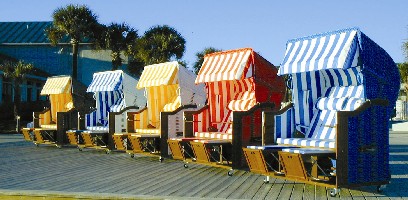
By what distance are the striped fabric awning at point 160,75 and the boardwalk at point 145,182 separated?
5.30 feet

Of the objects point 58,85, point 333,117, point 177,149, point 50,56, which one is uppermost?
point 50,56

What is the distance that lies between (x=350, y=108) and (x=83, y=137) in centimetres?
805

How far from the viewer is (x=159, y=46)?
141 ft

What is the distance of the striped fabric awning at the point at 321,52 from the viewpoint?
8.16m

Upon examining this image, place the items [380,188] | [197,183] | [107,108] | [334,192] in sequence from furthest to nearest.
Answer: [107,108] < [197,183] < [380,188] < [334,192]

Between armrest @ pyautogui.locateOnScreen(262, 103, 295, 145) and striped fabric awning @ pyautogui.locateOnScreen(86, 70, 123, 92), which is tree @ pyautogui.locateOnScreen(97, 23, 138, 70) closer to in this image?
striped fabric awning @ pyautogui.locateOnScreen(86, 70, 123, 92)

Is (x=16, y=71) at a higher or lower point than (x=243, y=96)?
higher

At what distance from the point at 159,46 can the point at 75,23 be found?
6413 millimetres

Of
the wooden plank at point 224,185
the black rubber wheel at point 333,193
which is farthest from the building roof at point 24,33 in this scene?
the black rubber wheel at point 333,193

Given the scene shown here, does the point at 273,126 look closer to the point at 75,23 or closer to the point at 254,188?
the point at 254,188

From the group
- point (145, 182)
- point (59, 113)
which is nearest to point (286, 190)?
point (145, 182)

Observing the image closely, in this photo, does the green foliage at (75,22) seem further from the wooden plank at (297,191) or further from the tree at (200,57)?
the wooden plank at (297,191)

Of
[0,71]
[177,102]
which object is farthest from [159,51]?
[177,102]

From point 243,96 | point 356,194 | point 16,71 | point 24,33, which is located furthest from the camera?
point 24,33
